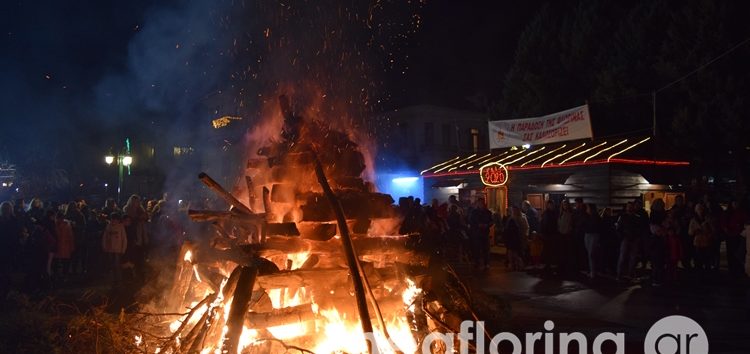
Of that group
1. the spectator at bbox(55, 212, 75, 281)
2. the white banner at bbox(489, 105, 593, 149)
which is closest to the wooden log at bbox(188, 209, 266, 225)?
the spectator at bbox(55, 212, 75, 281)

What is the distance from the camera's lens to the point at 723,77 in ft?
65.8

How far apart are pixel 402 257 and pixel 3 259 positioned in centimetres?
919

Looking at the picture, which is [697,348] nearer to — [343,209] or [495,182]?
[343,209]

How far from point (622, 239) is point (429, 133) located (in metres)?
24.9

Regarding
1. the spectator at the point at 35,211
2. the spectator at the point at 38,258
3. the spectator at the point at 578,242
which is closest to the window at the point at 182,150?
the spectator at the point at 35,211

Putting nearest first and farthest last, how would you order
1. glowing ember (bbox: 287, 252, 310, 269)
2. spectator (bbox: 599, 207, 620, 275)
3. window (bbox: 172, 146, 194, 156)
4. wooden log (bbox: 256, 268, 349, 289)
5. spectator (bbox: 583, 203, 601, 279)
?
wooden log (bbox: 256, 268, 349, 289)
glowing ember (bbox: 287, 252, 310, 269)
spectator (bbox: 583, 203, 601, 279)
spectator (bbox: 599, 207, 620, 275)
window (bbox: 172, 146, 194, 156)

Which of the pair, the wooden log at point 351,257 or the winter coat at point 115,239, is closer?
the wooden log at point 351,257

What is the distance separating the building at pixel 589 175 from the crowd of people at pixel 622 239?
3.71 m

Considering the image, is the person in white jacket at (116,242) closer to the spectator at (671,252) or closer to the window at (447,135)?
the spectator at (671,252)

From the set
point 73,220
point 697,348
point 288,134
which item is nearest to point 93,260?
point 73,220

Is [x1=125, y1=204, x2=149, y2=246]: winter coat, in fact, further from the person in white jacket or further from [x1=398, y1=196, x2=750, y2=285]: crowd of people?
[x1=398, y1=196, x2=750, y2=285]: crowd of people

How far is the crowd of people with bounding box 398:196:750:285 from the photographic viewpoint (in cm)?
1175

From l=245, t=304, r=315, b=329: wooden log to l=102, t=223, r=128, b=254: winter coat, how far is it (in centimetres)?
798

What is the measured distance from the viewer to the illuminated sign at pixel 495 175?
56.7 feet
